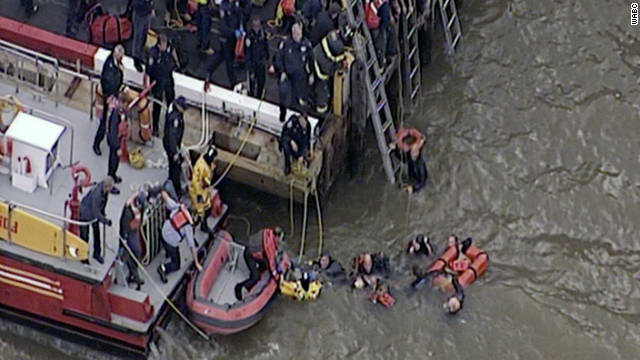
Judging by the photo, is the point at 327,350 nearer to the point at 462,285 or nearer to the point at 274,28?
the point at 462,285

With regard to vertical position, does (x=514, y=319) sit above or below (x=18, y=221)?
below

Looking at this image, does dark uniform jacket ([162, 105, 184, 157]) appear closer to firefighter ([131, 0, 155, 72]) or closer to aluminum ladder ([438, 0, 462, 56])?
firefighter ([131, 0, 155, 72])

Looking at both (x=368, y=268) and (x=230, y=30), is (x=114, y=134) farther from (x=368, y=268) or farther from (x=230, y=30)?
(x=368, y=268)

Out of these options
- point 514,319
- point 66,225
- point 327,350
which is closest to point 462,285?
point 514,319

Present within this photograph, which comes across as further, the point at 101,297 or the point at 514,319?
the point at 514,319

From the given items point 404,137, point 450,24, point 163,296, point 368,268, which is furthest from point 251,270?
point 450,24

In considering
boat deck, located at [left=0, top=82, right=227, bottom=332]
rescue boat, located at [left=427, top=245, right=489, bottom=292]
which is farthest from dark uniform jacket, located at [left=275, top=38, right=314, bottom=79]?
rescue boat, located at [left=427, top=245, right=489, bottom=292]
